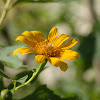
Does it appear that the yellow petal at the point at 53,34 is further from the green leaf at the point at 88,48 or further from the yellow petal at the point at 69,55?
the green leaf at the point at 88,48

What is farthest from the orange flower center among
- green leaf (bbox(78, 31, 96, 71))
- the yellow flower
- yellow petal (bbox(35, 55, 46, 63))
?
green leaf (bbox(78, 31, 96, 71))

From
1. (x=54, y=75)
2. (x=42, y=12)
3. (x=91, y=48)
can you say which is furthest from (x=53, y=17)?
(x=91, y=48)

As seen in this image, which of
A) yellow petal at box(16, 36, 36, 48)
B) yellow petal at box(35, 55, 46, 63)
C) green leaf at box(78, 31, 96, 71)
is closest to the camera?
yellow petal at box(35, 55, 46, 63)

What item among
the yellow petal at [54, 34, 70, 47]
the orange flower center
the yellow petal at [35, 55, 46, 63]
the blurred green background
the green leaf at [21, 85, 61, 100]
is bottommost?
the blurred green background

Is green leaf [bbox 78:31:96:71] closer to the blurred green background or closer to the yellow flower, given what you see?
the blurred green background

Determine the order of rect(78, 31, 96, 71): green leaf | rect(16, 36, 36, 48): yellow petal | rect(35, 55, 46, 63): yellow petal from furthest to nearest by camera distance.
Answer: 1. rect(78, 31, 96, 71): green leaf
2. rect(16, 36, 36, 48): yellow petal
3. rect(35, 55, 46, 63): yellow petal

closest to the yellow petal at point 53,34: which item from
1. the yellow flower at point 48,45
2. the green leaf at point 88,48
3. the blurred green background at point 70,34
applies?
the yellow flower at point 48,45

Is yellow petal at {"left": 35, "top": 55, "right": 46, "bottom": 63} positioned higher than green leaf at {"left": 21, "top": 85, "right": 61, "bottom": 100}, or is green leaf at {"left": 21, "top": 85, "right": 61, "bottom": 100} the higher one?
yellow petal at {"left": 35, "top": 55, "right": 46, "bottom": 63}
